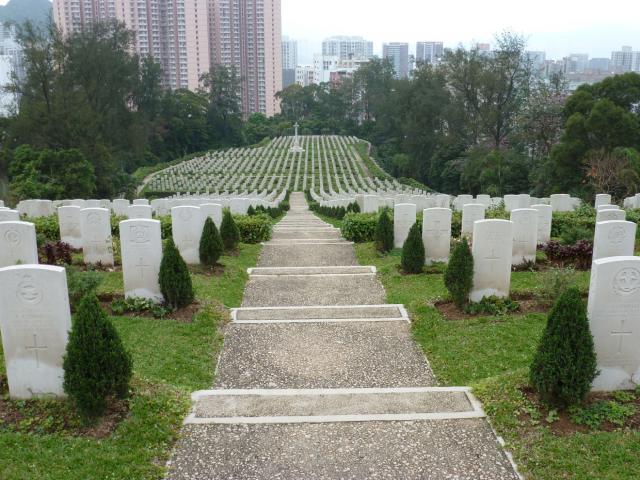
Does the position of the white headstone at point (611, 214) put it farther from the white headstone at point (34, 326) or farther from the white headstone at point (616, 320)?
the white headstone at point (34, 326)

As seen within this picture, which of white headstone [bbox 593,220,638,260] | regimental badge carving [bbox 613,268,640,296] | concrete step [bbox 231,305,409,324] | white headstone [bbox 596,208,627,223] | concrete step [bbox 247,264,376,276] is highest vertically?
regimental badge carving [bbox 613,268,640,296]

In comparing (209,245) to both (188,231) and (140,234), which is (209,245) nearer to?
(188,231)

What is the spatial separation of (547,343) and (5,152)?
34.9 metres

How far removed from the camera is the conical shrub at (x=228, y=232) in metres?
13.5

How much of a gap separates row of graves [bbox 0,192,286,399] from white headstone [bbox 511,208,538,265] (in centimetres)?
615

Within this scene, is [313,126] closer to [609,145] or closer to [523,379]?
[609,145]

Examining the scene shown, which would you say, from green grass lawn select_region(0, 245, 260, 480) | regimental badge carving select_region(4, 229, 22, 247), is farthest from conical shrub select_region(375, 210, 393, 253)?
regimental badge carving select_region(4, 229, 22, 247)

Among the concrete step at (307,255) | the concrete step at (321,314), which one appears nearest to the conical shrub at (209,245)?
the concrete step at (307,255)

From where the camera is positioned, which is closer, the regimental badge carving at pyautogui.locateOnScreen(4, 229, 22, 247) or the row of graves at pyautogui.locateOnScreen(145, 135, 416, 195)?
the regimental badge carving at pyautogui.locateOnScreen(4, 229, 22, 247)

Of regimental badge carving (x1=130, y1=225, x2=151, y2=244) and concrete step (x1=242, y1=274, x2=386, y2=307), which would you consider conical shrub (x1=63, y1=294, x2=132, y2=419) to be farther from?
concrete step (x1=242, y1=274, x2=386, y2=307)

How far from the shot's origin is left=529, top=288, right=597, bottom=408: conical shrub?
5059 millimetres

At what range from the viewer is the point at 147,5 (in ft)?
334

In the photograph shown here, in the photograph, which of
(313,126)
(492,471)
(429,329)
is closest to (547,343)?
(492,471)

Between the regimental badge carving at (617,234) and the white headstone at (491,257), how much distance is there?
161 centimetres
